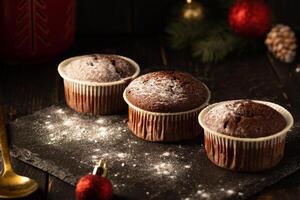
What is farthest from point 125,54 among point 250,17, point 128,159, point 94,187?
point 94,187

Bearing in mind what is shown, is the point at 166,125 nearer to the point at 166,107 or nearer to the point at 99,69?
the point at 166,107

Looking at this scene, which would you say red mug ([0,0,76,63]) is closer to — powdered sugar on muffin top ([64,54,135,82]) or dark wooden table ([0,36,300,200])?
dark wooden table ([0,36,300,200])

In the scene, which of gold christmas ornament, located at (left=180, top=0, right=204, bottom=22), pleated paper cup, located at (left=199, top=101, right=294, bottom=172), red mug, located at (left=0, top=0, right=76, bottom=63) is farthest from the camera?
gold christmas ornament, located at (left=180, top=0, right=204, bottom=22)

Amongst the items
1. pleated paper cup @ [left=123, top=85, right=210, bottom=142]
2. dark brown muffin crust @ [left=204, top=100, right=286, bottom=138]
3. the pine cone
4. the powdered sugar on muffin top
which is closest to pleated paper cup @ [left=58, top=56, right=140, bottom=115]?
the powdered sugar on muffin top

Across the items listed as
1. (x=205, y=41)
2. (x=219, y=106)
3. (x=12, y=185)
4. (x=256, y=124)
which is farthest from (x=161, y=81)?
(x=205, y=41)

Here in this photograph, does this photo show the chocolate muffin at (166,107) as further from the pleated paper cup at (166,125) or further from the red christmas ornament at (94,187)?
the red christmas ornament at (94,187)

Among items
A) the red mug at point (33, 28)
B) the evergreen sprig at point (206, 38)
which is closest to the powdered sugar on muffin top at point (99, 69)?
the red mug at point (33, 28)

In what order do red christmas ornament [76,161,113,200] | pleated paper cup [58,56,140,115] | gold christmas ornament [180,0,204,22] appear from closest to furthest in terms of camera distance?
red christmas ornament [76,161,113,200]
pleated paper cup [58,56,140,115]
gold christmas ornament [180,0,204,22]
